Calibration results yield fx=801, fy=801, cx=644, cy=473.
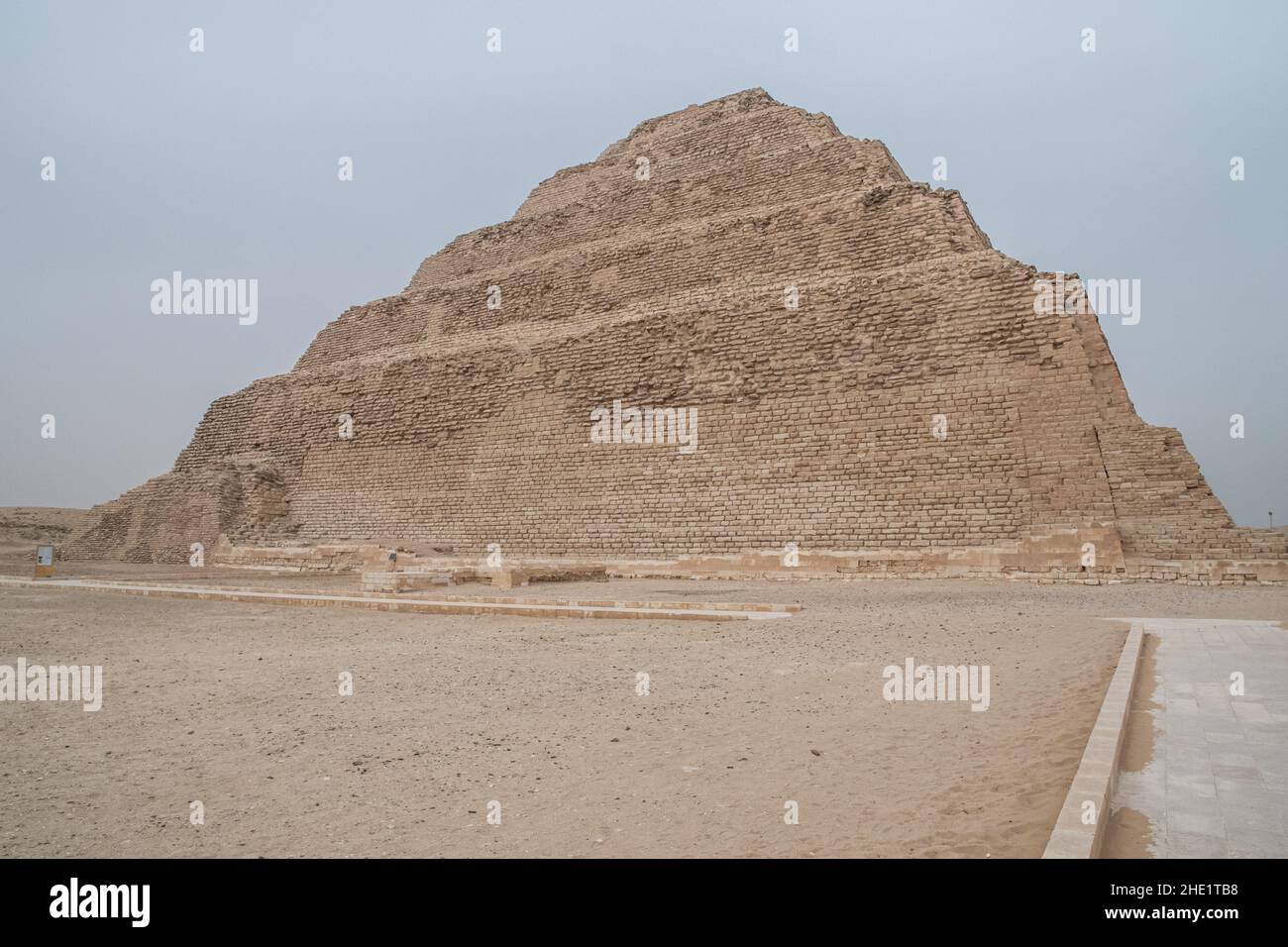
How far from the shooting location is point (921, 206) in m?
17.2

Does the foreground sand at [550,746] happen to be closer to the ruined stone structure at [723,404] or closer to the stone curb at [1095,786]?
the stone curb at [1095,786]

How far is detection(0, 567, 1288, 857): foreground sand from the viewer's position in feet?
8.46

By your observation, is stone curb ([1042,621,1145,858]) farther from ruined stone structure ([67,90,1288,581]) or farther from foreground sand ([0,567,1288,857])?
ruined stone structure ([67,90,1288,581])

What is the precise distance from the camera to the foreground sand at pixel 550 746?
2.58 meters

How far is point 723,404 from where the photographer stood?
17.4 metres

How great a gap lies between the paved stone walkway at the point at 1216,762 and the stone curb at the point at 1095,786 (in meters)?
0.12

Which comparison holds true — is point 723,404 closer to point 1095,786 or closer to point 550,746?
point 550,746

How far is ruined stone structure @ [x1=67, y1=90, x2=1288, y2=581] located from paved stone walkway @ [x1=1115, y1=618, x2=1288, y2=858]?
26.8 feet

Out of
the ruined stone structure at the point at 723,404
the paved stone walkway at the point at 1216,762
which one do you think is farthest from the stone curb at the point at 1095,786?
the ruined stone structure at the point at 723,404

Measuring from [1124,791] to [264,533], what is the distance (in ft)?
77.8

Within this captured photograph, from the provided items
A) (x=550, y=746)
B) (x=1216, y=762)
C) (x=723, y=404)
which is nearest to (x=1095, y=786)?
(x=1216, y=762)

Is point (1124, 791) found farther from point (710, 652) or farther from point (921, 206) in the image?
point (921, 206)

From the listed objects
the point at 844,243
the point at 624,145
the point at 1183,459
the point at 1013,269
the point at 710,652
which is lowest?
the point at 710,652
